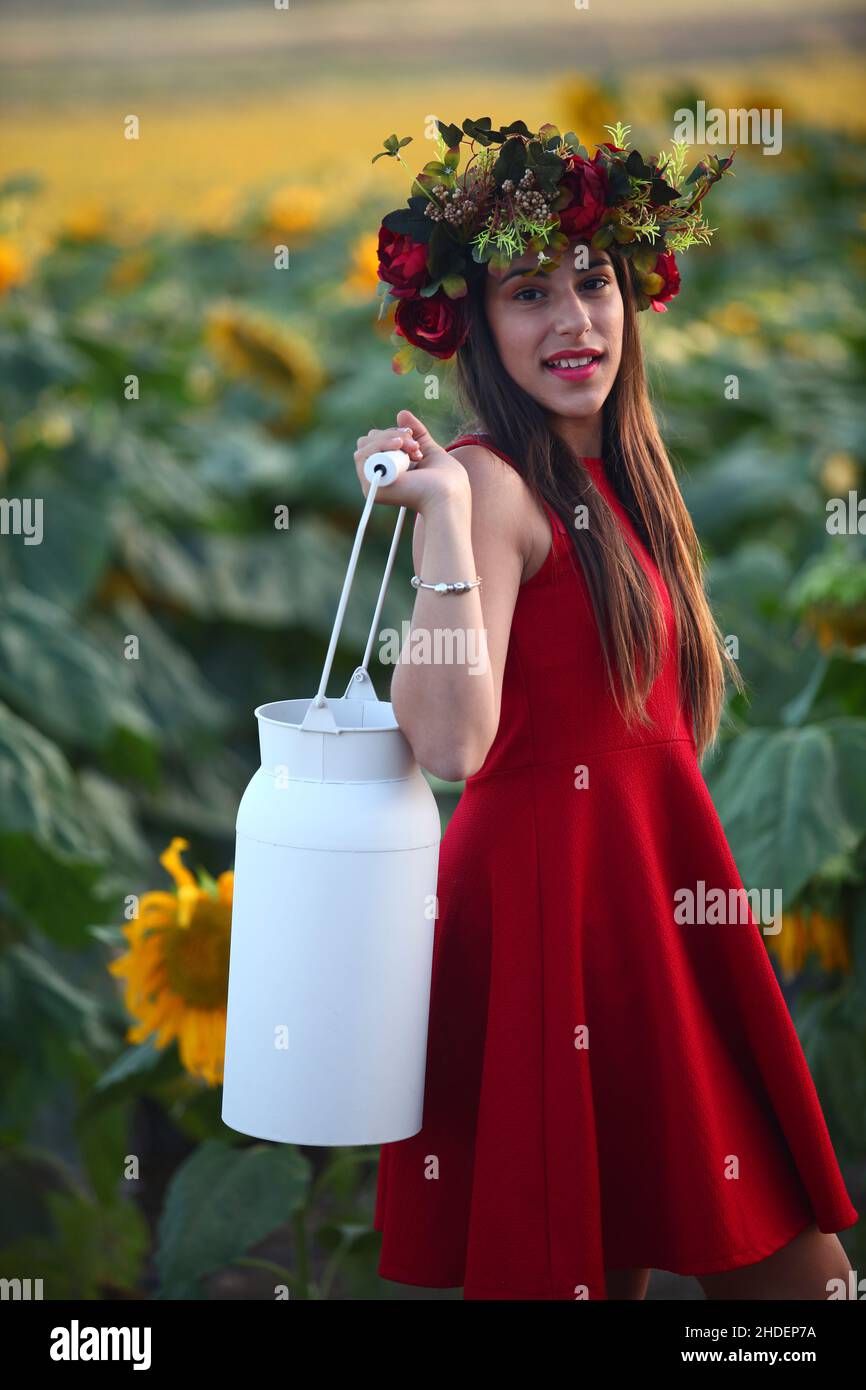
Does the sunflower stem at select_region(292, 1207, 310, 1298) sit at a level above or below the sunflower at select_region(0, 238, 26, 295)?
below

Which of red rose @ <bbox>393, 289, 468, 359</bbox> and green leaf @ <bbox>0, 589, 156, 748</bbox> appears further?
green leaf @ <bbox>0, 589, 156, 748</bbox>

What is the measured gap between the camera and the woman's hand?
1.68 metres

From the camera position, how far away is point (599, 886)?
1845mm

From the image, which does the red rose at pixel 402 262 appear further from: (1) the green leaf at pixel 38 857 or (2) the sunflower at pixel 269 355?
(2) the sunflower at pixel 269 355

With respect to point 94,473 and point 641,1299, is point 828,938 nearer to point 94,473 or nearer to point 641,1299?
point 641,1299

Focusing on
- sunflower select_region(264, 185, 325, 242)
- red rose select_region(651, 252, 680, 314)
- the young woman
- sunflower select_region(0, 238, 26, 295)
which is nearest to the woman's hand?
the young woman

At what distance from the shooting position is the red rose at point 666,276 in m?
1.92

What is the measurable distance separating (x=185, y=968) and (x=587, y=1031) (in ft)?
2.23

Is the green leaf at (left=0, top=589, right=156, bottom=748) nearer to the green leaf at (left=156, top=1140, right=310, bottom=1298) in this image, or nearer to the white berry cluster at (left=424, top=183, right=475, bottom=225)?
the green leaf at (left=156, top=1140, right=310, bottom=1298)

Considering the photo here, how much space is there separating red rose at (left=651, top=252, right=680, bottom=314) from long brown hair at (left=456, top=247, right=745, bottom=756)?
3 centimetres

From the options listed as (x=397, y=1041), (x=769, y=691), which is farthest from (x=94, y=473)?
(x=397, y=1041)

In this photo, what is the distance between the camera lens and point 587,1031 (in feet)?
5.97

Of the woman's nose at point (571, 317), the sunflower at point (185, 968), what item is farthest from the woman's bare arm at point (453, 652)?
the sunflower at point (185, 968)

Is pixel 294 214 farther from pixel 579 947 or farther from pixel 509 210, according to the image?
pixel 579 947
